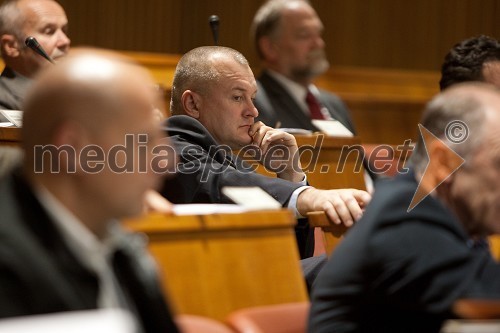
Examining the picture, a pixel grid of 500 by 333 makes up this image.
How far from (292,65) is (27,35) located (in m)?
1.24

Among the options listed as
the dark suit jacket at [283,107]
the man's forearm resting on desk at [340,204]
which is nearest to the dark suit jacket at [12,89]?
the dark suit jacket at [283,107]

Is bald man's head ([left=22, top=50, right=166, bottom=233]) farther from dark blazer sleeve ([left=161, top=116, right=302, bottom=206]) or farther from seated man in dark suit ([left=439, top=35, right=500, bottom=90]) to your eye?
seated man in dark suit ([left=439, top=35, right=500, bottom=90])

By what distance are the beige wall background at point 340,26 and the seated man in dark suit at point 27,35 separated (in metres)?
1.06

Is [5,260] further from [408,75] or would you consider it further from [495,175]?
[408,75]

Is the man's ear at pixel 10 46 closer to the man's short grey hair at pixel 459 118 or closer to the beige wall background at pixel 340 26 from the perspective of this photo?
the beige wall background at pixel 340 26

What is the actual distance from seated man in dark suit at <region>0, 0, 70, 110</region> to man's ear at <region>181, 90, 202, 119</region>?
0.99 m

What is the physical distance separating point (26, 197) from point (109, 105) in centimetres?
17

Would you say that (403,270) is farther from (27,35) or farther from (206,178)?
(27,35)

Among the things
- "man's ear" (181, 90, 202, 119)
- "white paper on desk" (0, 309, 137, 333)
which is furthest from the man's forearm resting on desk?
"white paper on desk" (0, 309, 137, 333)

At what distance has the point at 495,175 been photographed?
1647mm

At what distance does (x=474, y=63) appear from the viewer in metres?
3.30

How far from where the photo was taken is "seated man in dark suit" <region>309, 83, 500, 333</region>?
1.51 meters

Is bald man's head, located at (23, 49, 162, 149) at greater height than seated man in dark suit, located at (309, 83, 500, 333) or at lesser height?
greater

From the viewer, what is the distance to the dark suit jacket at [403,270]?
59.2 inches
